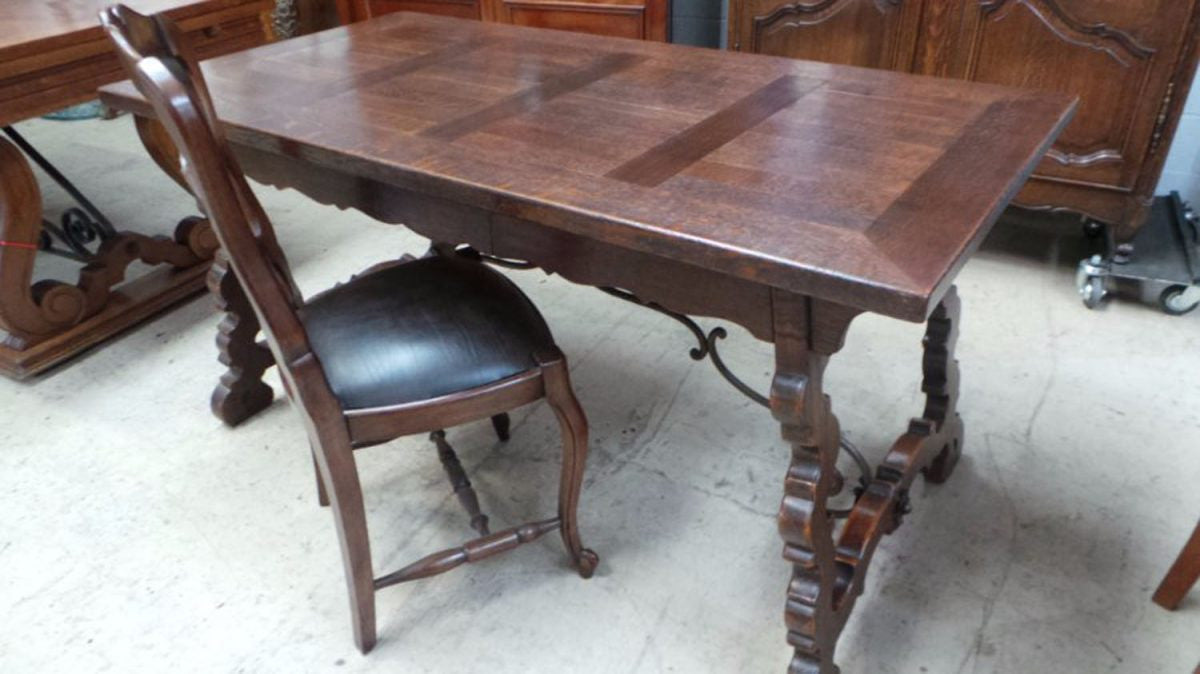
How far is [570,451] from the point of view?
56.1 inches

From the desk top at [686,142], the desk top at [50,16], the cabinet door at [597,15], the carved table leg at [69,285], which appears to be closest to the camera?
the desk top at [686,142]

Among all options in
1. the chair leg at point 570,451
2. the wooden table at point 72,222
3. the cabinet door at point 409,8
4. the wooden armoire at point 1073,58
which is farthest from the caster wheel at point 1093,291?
the wooden table at point 72,222

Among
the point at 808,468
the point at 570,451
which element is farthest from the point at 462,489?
the point at 808,468

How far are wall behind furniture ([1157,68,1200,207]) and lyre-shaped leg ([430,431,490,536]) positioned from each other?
92.3 inches

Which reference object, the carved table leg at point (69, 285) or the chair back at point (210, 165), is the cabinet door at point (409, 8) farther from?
the chair back at point (210, 165)

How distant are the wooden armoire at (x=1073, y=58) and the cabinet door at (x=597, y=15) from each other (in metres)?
0.44

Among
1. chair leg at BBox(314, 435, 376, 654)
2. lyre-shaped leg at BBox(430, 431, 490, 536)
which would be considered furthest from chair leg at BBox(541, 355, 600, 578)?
chair leg at BBox(314, 435, 376, 654)

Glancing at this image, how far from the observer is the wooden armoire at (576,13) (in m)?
2.74

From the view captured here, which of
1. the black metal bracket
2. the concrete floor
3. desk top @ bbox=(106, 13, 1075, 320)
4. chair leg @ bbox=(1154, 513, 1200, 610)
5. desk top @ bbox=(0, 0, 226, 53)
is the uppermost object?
desk top @ bbox=(0, 0, 226, 53)

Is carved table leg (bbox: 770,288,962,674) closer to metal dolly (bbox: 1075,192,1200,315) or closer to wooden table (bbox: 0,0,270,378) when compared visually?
metal dolly (bbox: 1075,192,1200,315)

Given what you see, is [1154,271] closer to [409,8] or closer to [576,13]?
[576,13]

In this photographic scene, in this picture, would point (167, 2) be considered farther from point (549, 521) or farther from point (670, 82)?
point (549, 521)

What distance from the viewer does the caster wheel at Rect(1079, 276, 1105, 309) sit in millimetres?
2232

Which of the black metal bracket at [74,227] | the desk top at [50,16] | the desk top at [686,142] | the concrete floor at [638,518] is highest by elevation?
the desk top at [50,16]
